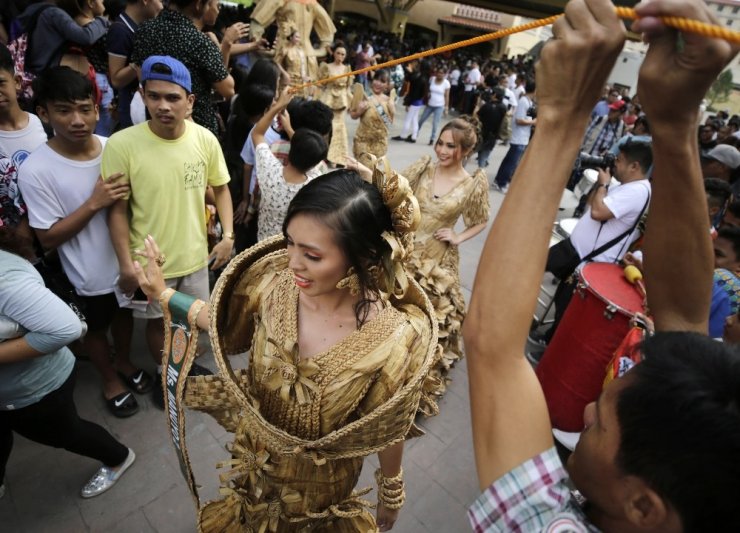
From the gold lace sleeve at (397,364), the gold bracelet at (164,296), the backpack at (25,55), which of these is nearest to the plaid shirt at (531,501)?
the gold lace sleeve at (397,364)

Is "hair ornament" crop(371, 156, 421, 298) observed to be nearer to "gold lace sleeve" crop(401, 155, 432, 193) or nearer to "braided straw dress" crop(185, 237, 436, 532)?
"braided straw dress" crop(185, 237, 436, 532)

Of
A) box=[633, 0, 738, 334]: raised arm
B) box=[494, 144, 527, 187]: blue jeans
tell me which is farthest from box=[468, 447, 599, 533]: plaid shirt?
box=[494, 144, 527, 187]: blue jeans

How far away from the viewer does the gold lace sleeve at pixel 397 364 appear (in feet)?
4.71

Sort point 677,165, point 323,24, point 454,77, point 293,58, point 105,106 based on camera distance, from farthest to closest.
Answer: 1. point 454,77
2. point 323,24
3. point 293,58
4. point 105,106
5. point 677,165

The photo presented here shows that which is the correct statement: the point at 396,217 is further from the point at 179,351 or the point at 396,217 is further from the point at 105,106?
the point at 105,106

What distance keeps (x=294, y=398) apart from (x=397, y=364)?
373 mm

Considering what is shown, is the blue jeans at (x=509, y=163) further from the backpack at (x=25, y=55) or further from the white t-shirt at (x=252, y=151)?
the backpack at (x=25, y=55)

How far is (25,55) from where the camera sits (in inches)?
131

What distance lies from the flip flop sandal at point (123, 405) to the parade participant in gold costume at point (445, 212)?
2197mm

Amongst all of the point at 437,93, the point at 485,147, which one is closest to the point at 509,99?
the point at 437,93

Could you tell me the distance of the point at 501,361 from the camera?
0.73 meters

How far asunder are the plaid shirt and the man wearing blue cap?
7.93 ft

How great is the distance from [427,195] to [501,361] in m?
2.90

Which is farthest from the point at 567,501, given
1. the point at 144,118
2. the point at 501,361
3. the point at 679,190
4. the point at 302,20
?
the point at 302,20
